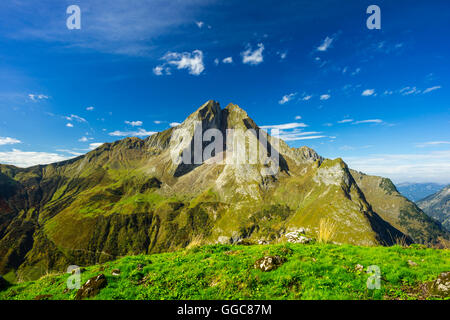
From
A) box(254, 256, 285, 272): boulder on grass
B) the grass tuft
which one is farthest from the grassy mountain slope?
the grass tuft

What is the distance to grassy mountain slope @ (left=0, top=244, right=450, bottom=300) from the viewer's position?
9812 mm

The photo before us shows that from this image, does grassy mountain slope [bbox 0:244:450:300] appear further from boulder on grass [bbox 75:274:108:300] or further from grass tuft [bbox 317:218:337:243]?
grass tuft [bbox 317:218:337:243]

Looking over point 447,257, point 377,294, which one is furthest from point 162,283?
point 447,257

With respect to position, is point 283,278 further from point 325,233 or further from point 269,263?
point 325,233

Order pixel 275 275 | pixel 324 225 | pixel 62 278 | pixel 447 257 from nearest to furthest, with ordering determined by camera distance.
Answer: pixel 275 275, pixel 447 257, pixel 62 278, pixel 324 225

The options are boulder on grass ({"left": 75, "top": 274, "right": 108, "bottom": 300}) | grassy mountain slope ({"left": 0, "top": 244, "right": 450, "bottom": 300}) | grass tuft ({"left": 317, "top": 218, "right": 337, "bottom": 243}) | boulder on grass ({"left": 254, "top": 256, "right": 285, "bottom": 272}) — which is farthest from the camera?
grass tuft ({"left": 317, "top": 218, "right": 337, "bottom": 243})

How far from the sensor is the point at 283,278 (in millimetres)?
10789

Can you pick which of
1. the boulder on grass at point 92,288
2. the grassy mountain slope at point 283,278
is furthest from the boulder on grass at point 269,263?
the boulder on grass at point 92,288

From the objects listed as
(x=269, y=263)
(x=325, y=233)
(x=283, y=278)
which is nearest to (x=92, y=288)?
(x=269, y=263)

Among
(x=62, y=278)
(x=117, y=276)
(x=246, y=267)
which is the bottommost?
(x=62, y=278)

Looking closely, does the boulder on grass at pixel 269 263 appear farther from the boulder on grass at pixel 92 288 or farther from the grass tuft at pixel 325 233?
the boulder on grass at pixel 92 288
